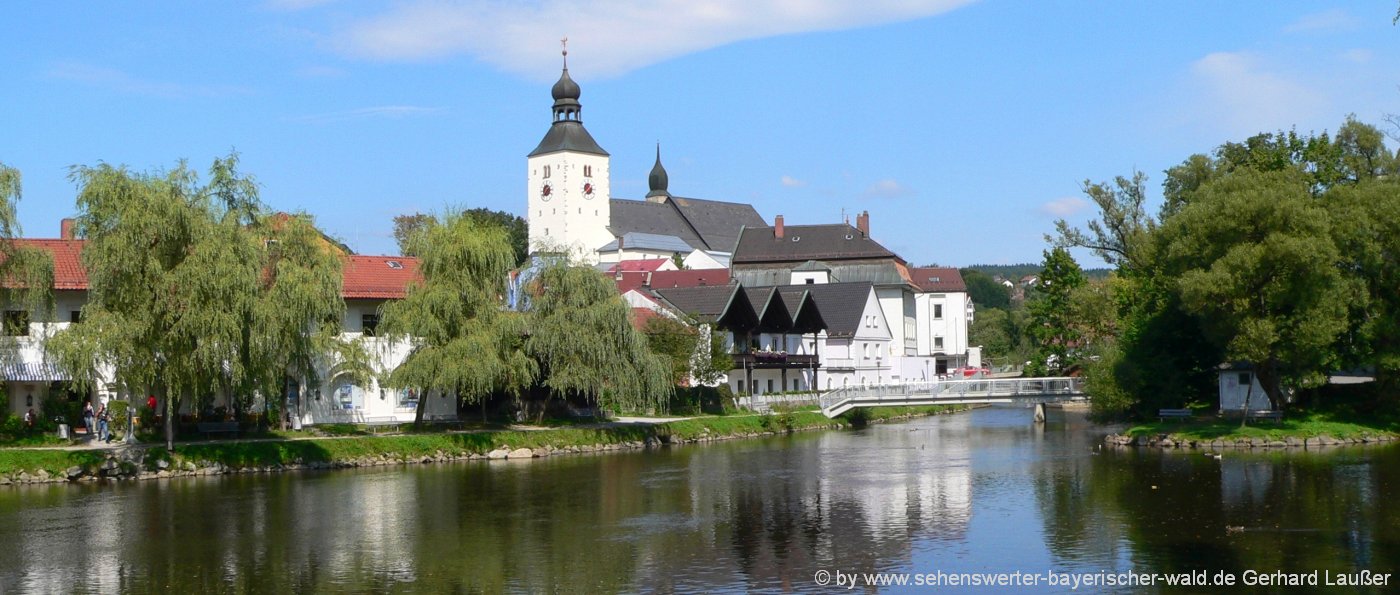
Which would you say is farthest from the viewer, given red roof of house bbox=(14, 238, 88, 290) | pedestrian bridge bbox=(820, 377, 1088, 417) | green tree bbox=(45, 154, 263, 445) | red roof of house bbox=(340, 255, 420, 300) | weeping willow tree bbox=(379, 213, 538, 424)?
pedestrian bridge bbox=(820, 377, 1088, 417)

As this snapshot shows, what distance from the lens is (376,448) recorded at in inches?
1639

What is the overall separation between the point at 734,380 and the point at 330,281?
27073 millimetres

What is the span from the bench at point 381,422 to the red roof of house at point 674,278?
1344 inches

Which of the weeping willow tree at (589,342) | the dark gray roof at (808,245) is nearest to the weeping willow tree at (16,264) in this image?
the weeping willow tree at (589,342)

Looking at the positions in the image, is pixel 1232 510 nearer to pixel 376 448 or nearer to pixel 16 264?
pixel 376 448

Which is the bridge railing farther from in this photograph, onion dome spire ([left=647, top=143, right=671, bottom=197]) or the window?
onion dome spire ([left=647, top=143, right=671, bottom=197])

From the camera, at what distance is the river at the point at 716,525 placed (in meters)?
21.6

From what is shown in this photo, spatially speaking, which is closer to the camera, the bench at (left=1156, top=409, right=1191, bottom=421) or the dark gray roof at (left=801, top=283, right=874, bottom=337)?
the bench at (left=1156, top=409, right=1191, bottom=421)

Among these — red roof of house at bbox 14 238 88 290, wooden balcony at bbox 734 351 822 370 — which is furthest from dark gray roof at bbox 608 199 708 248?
red roof of house at bbox 14 238 88 290

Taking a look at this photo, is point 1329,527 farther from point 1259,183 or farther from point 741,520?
point 1259,183

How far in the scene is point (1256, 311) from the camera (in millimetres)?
42938

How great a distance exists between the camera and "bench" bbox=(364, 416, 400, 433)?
45719 millimetres

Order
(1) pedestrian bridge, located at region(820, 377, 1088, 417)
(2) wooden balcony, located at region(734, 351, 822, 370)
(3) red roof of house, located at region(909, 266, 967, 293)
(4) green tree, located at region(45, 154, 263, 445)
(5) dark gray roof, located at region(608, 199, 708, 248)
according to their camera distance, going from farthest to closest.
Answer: (5) dark gray roof, located at region(608, 199, 708, 248) < (3) red roof of house, located at region(909, 266, 967, 293) < (2) wooden balcony, located at region(734, 351, 822, 370) < (1) pedestrian bridge, located at region(820, 377, 1088, 417) < (4) green tree, located at region(45, 154, 263, 445)

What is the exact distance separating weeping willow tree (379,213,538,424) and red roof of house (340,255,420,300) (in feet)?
4.44
